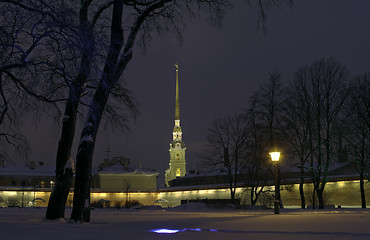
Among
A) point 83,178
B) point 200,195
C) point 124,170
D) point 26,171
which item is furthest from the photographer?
point 124,170

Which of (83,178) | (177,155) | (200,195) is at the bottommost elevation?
(200,195)

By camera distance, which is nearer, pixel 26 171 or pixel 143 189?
pixel 143 189

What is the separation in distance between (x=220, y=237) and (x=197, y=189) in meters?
68.2

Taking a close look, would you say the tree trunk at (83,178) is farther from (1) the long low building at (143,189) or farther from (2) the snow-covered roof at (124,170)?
(2) the snow-covered roof at (124,170)

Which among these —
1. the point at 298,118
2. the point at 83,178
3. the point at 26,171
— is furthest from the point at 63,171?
the point at 26,171

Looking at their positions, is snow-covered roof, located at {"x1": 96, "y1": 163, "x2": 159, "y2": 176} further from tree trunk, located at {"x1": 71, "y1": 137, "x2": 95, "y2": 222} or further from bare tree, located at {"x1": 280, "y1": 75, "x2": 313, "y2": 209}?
tree trunk, located at {"x1": 71, "y1": 137, "x2": 95, "y2": 222}

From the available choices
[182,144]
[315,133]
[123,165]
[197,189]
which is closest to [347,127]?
[315,133]

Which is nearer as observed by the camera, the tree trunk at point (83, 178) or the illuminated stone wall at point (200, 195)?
the tree trunk at point (83, 178)

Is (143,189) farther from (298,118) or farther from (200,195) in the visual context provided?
(298,118)

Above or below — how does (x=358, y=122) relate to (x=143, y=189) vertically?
above

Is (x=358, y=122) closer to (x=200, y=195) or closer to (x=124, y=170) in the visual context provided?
(x=200, y=195)

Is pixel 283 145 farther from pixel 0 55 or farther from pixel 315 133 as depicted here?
pixel 0 55

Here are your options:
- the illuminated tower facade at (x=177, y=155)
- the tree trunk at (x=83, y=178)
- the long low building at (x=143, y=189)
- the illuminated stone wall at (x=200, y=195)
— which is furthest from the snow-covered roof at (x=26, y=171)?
the tree trunk at (x=83, y=178)

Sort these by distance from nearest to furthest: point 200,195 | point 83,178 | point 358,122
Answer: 1. point 83,178
2. point 358,122
3. point 200,195
